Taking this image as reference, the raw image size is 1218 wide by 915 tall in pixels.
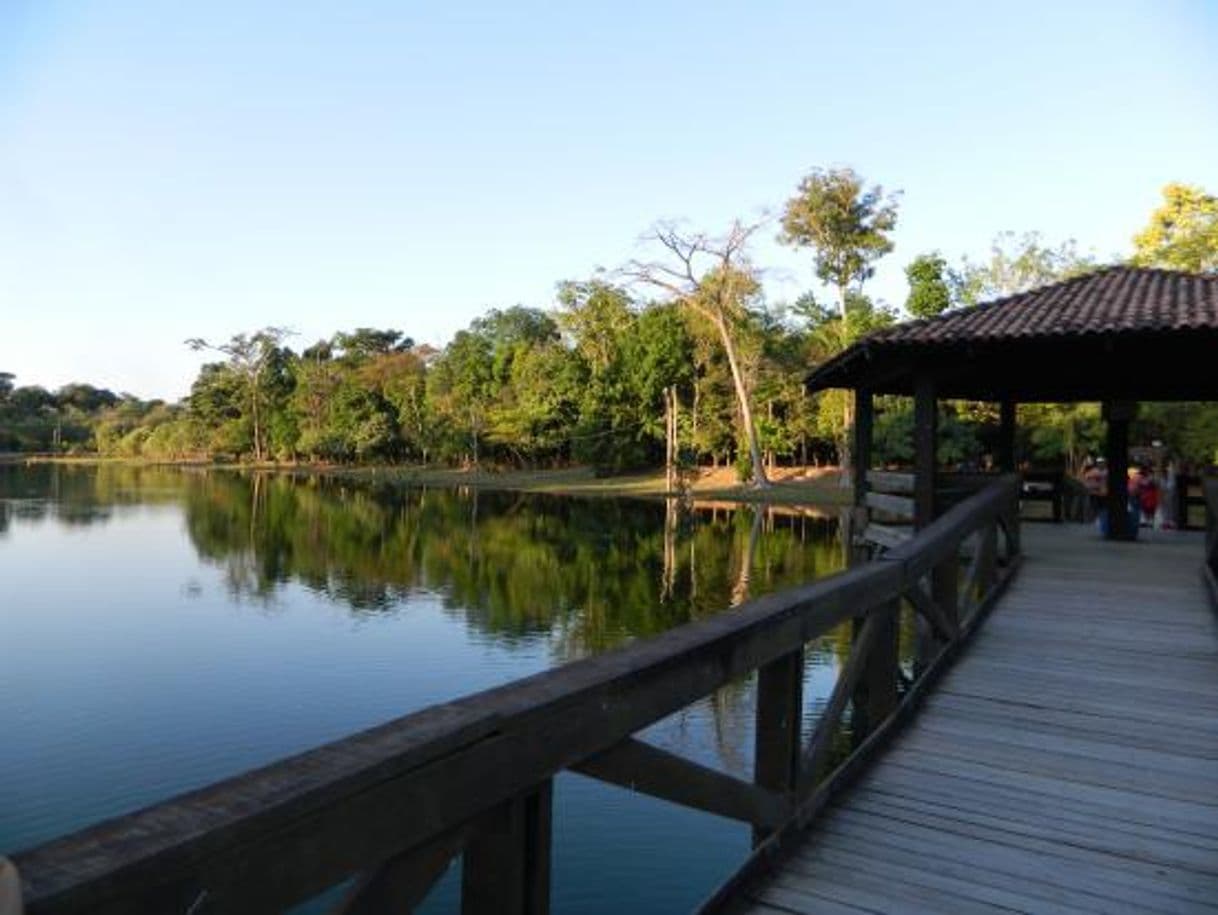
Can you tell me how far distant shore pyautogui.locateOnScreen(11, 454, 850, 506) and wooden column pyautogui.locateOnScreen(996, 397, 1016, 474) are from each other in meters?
24.7

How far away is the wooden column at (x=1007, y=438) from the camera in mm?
14071

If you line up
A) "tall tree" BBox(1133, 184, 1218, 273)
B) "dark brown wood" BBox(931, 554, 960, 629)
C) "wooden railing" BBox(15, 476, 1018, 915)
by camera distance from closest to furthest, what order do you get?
1. "wooden railing" BBox(15, 476, 1018, 915)
2. "dark brown wood" BBox(931, 554, 960, 629)
3. "tall tree" BBox(1133, 184, 1218, 273)

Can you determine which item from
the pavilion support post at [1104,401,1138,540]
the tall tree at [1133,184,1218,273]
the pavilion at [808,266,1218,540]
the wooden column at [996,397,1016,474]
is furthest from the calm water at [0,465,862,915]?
the tall tree at [1133,184,1218,273]

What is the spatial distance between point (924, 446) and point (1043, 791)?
6.51 meters

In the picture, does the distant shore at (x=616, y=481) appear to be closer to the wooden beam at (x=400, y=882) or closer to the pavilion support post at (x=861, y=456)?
the pavilion support post at (x=861, y=456)

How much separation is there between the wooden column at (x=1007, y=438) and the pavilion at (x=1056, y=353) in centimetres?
2

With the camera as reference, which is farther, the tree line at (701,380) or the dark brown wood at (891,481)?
the tree line at (701,380)

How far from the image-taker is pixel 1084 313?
10.4 m

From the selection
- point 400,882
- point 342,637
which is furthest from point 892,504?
point 400,882

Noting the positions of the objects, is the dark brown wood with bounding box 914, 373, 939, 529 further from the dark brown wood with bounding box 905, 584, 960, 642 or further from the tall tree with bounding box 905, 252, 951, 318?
the tall tree with bounding box 905, 252, 951, 318

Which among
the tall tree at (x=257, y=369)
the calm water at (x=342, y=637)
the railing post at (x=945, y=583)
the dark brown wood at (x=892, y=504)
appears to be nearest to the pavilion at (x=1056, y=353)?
the dark brown wood at (x=892, y=504)

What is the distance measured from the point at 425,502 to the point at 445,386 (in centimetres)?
1947

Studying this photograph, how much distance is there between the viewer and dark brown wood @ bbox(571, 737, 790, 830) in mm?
2596

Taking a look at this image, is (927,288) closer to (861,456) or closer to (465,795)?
(861,456)
